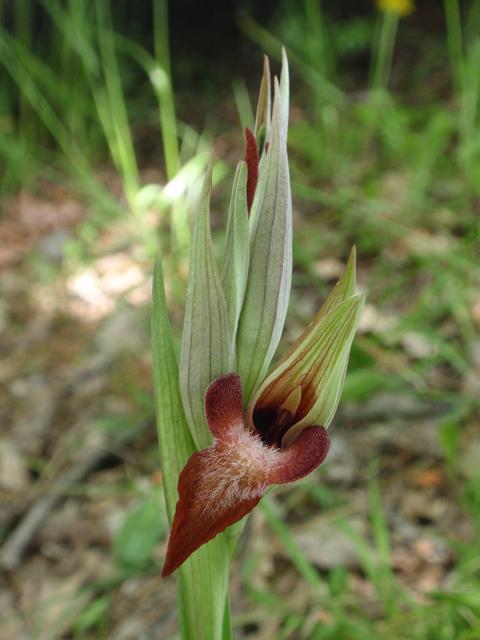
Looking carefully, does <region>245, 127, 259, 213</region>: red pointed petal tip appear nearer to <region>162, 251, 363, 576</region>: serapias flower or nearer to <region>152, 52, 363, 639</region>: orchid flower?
<region>152, 52, 363, 639</region>: orchid flower

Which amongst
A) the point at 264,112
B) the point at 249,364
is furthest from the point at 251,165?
the point at 249,364

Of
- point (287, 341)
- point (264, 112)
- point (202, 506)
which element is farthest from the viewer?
point (287, 341)

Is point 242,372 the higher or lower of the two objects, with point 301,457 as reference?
higher

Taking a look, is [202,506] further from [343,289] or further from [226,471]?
[343,289]

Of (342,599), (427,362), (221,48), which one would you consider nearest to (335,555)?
(342,599)

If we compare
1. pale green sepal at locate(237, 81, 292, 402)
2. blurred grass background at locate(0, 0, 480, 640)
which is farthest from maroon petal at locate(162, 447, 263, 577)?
blurred grass background at locate(0, 0, 480, 640)

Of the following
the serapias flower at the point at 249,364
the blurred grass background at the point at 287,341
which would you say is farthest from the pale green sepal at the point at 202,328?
the blurred grass background at the point at 287,341

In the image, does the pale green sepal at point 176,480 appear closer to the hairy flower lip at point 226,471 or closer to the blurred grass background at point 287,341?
the hairy flower lip at point 226,471
